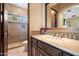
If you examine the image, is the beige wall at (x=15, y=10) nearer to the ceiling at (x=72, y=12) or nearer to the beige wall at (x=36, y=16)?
the beige wall at (x=36, y=16)

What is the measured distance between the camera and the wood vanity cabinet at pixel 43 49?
4.48ft

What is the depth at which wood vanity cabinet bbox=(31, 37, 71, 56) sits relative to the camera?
137cm

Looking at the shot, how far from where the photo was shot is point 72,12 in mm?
1640

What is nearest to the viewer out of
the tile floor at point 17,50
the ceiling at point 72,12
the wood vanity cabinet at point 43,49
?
the wood vanity cabinet at point 43,49

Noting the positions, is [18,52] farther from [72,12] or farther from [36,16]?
[72,12]

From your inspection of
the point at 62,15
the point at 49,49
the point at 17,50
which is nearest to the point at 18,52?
the point at 17,50

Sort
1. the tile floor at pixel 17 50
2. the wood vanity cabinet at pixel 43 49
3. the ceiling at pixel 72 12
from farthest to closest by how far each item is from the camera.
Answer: the tile floor at pixel 17 50 < the ceiling at pixel 72 12 < the wood vanity cabinet at pixel 43 49

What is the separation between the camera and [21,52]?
170cm

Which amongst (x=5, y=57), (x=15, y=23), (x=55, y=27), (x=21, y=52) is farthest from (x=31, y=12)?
(x=5, y=57)

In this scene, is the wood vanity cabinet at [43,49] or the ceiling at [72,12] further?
the ceiling at [72,12]

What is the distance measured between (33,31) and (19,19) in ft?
0.96

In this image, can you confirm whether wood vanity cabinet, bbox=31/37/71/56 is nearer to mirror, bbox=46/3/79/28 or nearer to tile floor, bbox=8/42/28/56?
tile floor, bbox=8/42/28/56

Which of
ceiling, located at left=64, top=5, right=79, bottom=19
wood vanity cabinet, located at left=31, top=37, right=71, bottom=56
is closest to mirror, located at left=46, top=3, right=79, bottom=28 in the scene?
ceiling, located at left=64, top=5, right=79, bottom=19

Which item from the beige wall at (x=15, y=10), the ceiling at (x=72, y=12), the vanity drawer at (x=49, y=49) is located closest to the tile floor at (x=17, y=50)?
the vanity drawer at (x=49, y=49)
